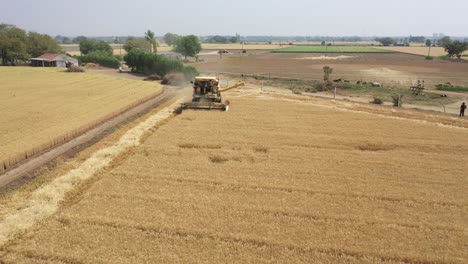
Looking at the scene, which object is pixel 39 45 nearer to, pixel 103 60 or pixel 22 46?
pixel 22 46

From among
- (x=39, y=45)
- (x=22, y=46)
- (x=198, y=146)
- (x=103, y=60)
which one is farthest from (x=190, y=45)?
(x=198, y=146)

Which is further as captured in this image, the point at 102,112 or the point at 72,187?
the point at 102,112

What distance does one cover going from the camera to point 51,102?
34.1 metres

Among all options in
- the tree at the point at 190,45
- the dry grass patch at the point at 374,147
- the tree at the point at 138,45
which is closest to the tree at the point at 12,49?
the tree at the point at 138,45

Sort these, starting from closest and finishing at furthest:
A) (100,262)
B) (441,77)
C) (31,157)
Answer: (100,262)
(31,157)
(441,77)

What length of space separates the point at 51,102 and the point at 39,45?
5338 centimetres

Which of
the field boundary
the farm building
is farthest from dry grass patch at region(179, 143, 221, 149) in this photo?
the farm building

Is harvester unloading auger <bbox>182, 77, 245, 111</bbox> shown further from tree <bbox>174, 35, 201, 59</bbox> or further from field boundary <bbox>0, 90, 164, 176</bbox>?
tree <bbox>174, 35, 201, 59</bbox>

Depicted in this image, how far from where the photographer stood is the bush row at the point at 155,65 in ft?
186

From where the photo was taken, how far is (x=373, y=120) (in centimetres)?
2866

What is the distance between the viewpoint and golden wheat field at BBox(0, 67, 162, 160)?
75.9 feet

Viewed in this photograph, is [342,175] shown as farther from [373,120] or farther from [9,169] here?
[9,169]

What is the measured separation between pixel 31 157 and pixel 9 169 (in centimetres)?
183

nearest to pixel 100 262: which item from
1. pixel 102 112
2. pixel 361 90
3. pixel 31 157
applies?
pixel 31 157
